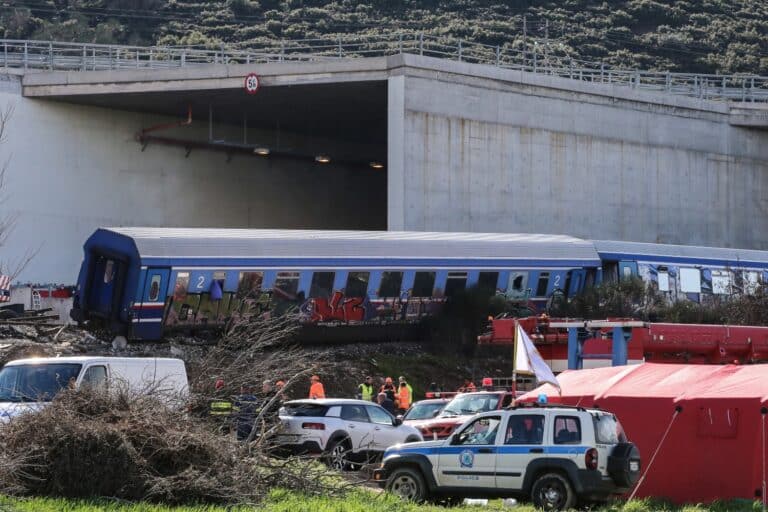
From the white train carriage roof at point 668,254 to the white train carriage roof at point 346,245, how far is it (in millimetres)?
545

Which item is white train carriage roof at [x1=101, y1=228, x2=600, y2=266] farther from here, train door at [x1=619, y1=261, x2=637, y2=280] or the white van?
the white van

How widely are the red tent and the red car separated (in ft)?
9.94

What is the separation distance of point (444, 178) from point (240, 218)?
1192 cm

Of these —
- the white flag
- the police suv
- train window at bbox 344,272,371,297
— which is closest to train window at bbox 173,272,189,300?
train window at bbox 344,272,371,297

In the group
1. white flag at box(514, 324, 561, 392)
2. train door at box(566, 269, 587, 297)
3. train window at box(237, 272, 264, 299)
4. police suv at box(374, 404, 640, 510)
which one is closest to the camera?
police suv at box(374, 404, 640, 510)

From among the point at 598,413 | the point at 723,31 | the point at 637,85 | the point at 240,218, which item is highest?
the point at 723,31

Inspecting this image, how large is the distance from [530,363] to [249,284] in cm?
1475

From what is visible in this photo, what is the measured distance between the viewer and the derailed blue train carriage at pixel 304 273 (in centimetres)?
3241

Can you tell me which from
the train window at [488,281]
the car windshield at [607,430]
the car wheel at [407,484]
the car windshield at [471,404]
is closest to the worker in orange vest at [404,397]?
the car windshield at [471,404]

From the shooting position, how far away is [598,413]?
17328 millimetres

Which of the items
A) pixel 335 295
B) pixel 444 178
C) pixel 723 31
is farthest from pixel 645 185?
pixel 723 31

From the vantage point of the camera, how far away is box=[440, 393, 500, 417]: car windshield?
23062mm

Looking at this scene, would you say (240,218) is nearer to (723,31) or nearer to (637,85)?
(637,85)

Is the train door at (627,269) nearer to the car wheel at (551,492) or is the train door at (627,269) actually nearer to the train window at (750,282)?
the train window at (750,282)
